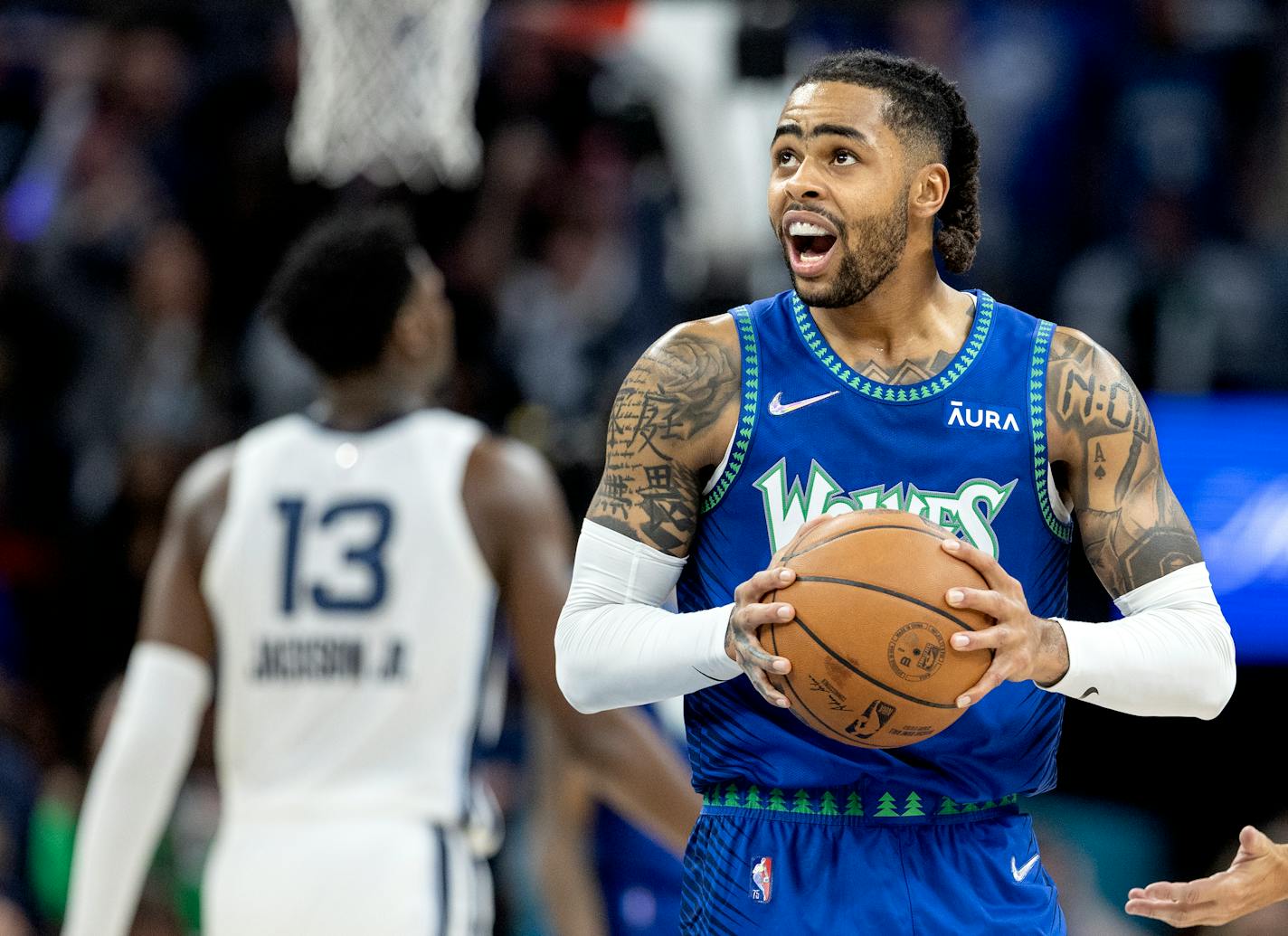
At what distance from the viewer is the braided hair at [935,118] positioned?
3354mm

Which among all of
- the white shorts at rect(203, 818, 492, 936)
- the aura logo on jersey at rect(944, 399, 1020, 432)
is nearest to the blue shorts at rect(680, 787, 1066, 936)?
the aura logo on jersey at rect(944, 399, 1020, 432)

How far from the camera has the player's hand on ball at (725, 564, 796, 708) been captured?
290 centimetres

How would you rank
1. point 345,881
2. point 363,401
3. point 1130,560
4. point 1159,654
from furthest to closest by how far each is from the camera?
point 363,401 → point 345,881 → point 1130,560 → point 1159,654

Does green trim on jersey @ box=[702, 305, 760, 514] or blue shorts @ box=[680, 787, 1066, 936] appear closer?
blue shorts @ box=[680, 787, 1066, 936]

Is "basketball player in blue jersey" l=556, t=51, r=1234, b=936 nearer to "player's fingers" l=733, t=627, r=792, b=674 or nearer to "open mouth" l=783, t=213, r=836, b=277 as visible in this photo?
"open mouth" l=783, t=213, r=836, b=277

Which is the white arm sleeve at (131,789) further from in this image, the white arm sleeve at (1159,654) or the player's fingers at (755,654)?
the white arm sleeve at (1159,654)

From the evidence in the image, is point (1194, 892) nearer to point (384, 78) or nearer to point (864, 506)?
point (864, 506)

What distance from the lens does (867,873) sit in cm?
320

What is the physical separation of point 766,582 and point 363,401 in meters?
2.11

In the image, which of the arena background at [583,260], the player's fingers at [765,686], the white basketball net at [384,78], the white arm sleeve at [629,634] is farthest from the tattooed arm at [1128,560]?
the white basketball net at [384,78]

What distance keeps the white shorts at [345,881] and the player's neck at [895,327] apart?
1.75 m

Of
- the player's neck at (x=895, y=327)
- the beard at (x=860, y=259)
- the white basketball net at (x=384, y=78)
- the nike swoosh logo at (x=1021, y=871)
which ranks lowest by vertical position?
the nike swoosh logo at (x=1021, y=871)

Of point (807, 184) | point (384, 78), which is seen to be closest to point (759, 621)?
point (807, 184)

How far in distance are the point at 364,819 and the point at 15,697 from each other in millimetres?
5275
